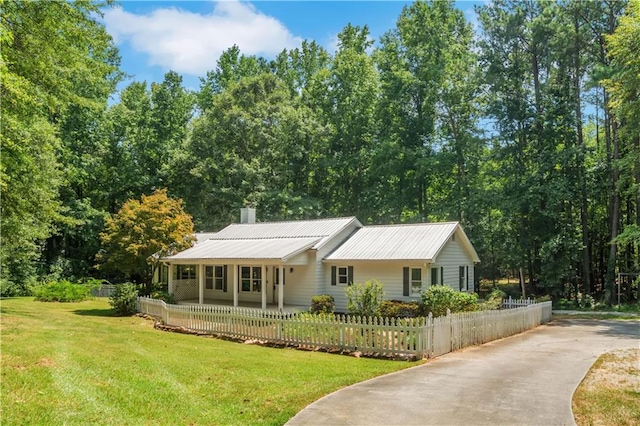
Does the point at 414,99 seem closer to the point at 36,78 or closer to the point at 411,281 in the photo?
the point at 411,281

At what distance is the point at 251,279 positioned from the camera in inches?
1071

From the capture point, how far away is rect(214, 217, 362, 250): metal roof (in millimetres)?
27008

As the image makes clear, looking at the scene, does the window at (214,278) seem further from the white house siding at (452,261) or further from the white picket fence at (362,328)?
the white house siding at (452,261)

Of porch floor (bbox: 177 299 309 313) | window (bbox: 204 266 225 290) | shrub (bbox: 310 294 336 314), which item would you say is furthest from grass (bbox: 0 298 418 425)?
window (bbox: 204 266 225 290)

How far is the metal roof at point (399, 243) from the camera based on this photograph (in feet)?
74.3

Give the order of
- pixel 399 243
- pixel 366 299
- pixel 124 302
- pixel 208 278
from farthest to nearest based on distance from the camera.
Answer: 1. pixel 208 278
2. pixel 399 243
3. pixel 124 302
4. pixel 366 299

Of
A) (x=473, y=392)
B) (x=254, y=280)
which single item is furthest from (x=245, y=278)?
(x=473, y=392)

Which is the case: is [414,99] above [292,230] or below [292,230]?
above

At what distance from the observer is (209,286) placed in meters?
29.8

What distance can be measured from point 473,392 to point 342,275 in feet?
52.1

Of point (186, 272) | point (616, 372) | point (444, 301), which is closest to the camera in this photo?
point (616, 372)

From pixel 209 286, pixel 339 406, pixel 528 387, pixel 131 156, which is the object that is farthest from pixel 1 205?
pixel 131 156

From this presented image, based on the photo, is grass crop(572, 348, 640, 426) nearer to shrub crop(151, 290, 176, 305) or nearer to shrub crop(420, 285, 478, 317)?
shrub crop(420, 285, 478, 317)

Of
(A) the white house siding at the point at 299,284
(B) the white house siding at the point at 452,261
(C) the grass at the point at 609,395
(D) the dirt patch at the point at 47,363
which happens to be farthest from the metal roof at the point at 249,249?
(C) the grass at the point at 609,395
